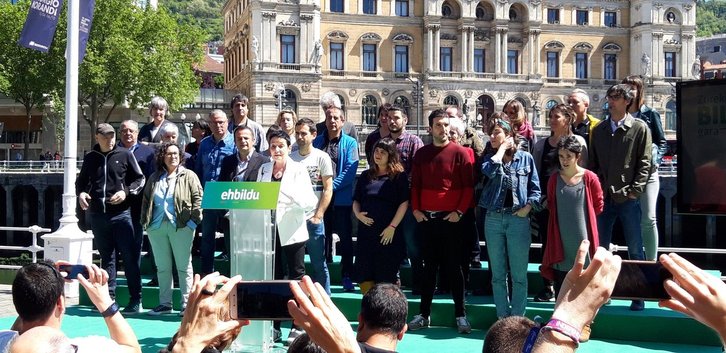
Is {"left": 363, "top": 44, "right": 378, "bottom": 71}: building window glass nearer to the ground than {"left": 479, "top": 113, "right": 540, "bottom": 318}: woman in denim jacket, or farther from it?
farther from it

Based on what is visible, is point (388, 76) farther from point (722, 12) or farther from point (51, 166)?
point (722, 12)

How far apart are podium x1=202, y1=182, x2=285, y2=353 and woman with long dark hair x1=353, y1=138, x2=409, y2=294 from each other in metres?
1.05

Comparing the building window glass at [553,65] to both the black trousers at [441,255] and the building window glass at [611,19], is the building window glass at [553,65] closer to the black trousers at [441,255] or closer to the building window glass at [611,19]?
the building window glass at [611,19]

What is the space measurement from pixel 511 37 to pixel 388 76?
8.54 meters

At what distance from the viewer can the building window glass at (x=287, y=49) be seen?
48.7m

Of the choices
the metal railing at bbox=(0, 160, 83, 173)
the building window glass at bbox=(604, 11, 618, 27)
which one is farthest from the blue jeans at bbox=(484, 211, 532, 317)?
the building window glass at bbox=(604, 11, 618, 27)

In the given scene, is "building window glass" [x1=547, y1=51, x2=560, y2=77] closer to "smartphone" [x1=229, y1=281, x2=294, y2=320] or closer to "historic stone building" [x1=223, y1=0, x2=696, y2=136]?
"historic stone building" [x1=223, y1=0, x2=696, y2=136]

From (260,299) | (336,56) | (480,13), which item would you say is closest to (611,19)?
(480,13)

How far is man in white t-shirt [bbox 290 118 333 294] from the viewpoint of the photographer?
682 centimetres

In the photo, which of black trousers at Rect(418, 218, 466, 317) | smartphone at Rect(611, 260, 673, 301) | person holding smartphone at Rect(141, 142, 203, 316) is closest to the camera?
smartphone at Rect(611, 260, 673, 301)

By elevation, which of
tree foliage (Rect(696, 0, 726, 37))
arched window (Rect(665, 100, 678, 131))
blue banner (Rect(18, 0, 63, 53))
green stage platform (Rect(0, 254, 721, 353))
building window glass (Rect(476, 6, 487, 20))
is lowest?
green stage platform (Rect(0, 254, 721, 353))

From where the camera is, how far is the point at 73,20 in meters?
9.82

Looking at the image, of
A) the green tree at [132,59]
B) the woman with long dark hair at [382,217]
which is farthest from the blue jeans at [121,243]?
the green tree at [132,59]

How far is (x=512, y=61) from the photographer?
2098 inches
